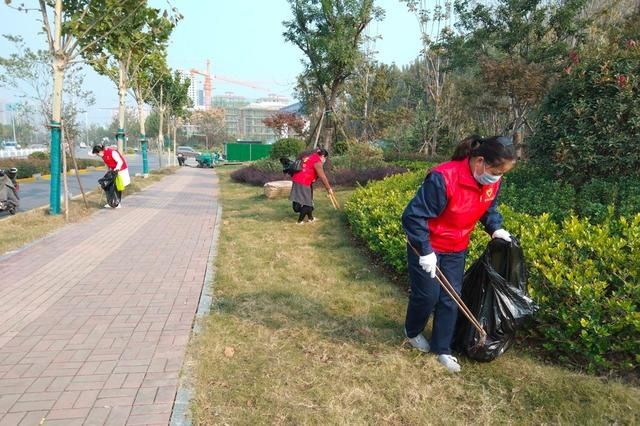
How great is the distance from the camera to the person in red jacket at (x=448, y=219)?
262 cm

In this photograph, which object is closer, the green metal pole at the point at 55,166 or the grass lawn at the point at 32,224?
the grass lawn at the point at 32,224

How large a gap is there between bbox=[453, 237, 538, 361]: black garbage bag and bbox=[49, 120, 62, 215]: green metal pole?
7613 millimetres

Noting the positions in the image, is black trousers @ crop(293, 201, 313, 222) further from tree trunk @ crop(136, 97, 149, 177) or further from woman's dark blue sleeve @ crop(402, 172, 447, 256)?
tree trunk @ crop(136, 97, 149, 177)

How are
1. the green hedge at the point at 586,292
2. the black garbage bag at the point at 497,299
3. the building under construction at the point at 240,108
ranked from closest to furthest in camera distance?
the green hedge at the point at 586,292 → the black garbage bag at the point at 497,299 → the building under construction at the point at 240,108

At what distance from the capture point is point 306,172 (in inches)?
300

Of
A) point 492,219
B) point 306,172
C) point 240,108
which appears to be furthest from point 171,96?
point 240,108

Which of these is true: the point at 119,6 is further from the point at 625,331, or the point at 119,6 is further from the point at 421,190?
the point at 625,331

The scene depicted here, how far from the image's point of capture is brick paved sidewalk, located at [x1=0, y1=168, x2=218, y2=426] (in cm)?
260

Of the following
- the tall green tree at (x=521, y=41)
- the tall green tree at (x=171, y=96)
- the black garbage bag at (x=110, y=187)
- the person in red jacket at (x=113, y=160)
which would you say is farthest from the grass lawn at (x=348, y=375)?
the tall green tree at (x=171, y=96)

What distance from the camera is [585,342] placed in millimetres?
2844

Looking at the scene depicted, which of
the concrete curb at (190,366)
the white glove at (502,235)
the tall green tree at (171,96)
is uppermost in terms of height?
the tall green tree at (171,96)

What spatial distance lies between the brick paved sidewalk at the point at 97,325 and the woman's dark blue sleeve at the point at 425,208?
67.6 inches

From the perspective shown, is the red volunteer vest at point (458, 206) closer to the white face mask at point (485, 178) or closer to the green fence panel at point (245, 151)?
the white face mask at point (485, 178)

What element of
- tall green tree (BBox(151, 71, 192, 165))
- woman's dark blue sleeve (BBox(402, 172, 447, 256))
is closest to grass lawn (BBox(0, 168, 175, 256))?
woman's dark blue sleeve (BBox(402, 172, 447, 256))
